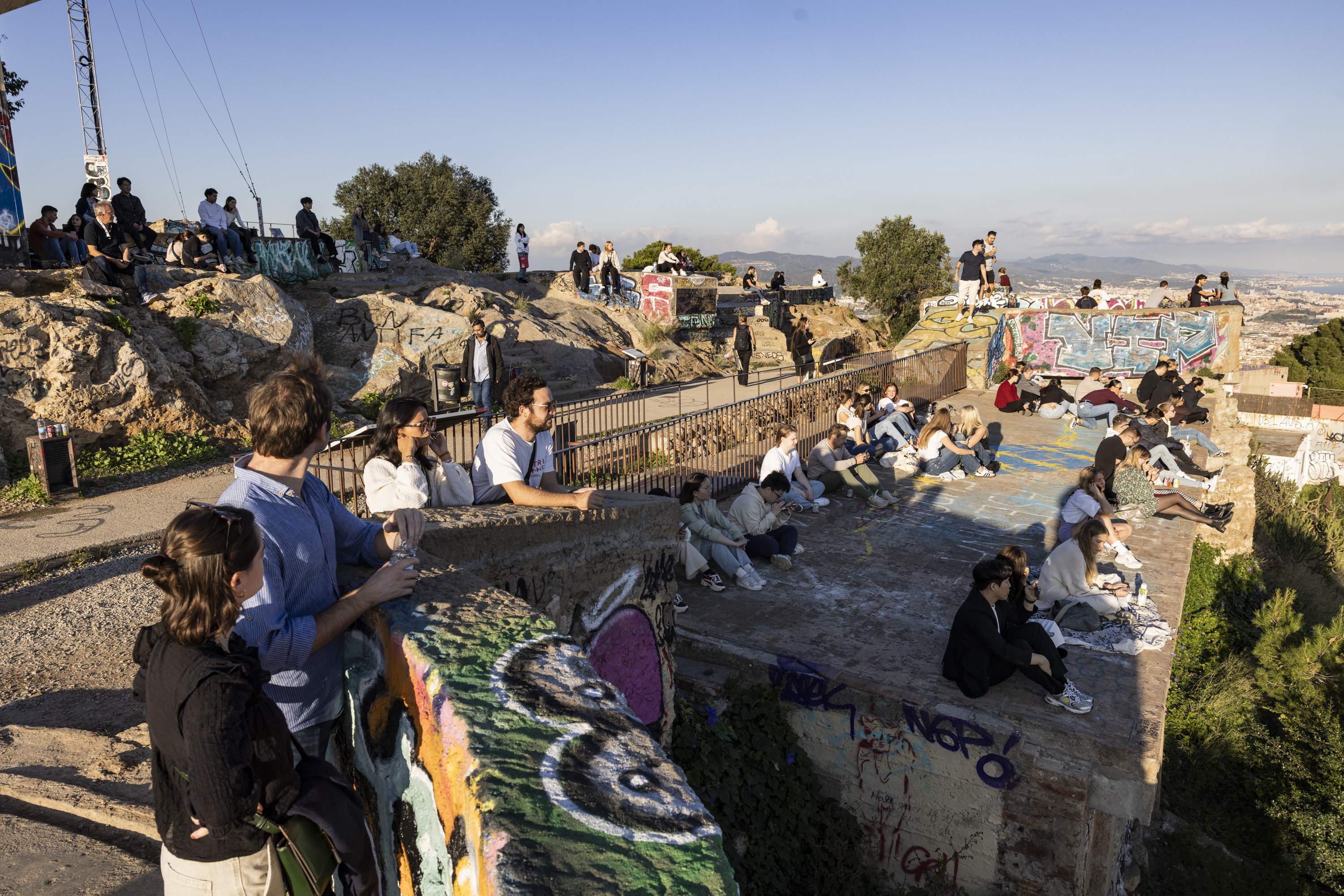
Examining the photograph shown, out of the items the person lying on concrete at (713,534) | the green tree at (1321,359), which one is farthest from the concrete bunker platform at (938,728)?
the green tree at (1321,359)

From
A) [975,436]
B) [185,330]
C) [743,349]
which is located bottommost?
[975,436]

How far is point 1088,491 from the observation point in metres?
9.02

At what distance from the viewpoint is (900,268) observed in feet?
138

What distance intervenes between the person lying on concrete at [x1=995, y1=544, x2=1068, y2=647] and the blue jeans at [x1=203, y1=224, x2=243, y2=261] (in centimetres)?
1738

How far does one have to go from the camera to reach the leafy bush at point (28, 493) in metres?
9.95

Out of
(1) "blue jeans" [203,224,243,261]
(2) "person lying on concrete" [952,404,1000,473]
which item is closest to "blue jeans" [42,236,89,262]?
(1) "blue jeans" [203,224,243,261]

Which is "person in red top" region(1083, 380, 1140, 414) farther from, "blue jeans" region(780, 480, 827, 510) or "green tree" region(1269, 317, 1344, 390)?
"green tree" region(1269, 317, 1344, 390)

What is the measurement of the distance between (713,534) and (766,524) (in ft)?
3.29

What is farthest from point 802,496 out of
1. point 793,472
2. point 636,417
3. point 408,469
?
point 408,469

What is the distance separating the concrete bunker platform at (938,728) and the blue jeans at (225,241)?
1506 centimetres

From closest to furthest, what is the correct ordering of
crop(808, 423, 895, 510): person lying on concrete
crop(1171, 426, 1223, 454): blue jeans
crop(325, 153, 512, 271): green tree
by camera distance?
crop(808, 423, 895, 510): person lying on concrete, crop(1171, 426, 1223, 454): blue jeans, crop(325, 153, 512, 271): green tree

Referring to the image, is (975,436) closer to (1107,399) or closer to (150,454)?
(1107,399)

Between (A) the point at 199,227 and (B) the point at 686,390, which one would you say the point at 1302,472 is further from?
(A) the point at 199,227

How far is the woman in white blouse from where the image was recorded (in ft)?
13.8
